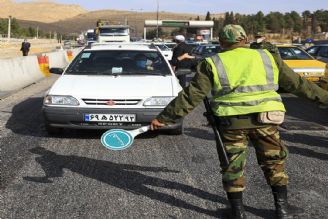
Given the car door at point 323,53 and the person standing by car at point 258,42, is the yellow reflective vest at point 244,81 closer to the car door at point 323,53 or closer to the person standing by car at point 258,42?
the person standing by car at point 258,42

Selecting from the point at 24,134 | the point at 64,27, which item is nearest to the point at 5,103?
the point at 24,134

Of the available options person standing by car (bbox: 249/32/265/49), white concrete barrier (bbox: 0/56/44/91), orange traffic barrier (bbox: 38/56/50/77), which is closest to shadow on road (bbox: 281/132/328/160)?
person standing by car (bbox: 249/32/265/49)

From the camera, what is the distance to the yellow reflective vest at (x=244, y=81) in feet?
12.5

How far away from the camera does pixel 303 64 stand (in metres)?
14.0

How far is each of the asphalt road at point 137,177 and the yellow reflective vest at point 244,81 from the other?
1001 mm

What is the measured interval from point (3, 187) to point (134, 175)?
133 cm

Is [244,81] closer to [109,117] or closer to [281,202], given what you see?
[281,202]

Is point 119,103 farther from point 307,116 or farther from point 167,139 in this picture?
point 307,116

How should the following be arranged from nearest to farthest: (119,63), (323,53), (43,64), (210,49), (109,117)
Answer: (109,117), (119,63), (323,53), (43,64), (210,49)

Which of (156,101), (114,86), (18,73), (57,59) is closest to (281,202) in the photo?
(156,101)

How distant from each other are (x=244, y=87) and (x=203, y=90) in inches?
12.0

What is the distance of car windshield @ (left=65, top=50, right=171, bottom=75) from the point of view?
8.03m

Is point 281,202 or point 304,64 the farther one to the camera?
point 304,64

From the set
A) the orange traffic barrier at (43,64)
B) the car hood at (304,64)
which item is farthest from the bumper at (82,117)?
the orange traffic barrier at (43,64)
